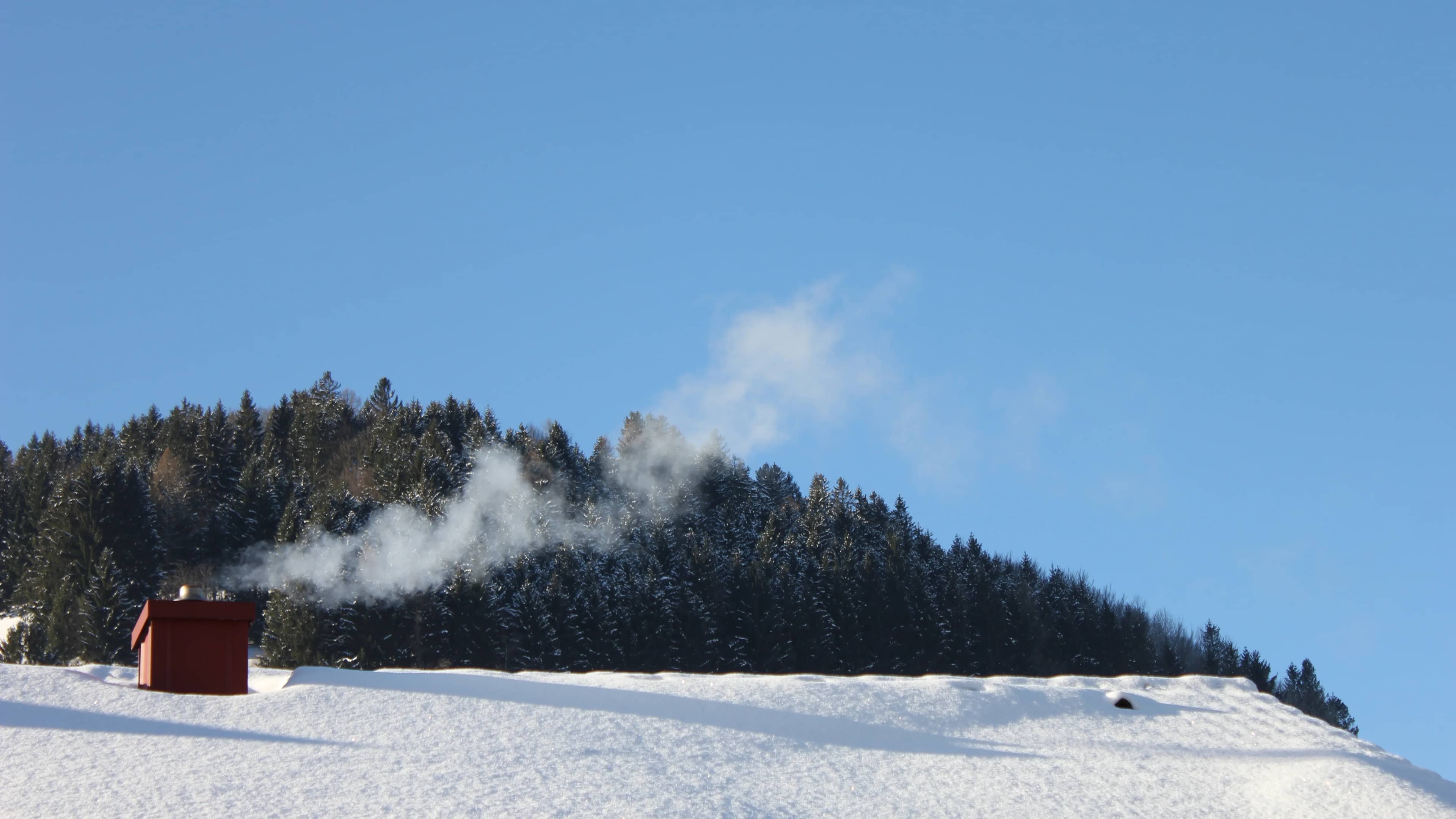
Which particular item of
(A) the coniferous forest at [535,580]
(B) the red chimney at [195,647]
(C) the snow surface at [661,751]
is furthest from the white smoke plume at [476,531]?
(C) the snow surface at [661,751]

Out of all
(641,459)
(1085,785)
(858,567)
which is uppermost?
(641,459)

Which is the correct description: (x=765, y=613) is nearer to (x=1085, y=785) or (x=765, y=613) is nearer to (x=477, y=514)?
(x=477, y=514)

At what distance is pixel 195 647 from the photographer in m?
19.7

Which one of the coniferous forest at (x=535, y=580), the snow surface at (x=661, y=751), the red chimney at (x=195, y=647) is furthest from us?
the coniferous forest at (x=535, y=580)

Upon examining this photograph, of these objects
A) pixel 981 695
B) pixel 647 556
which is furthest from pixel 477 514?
pixel 981 695

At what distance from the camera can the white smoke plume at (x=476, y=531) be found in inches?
1855

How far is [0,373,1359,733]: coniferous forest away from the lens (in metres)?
44.3

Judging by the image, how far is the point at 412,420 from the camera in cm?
7912

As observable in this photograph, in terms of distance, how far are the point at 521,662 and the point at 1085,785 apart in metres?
30.2

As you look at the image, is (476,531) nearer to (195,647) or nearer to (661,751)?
(195,647)

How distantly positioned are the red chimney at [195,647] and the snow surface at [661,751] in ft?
2.94

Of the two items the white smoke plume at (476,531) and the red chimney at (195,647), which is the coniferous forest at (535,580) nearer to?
the white smoke plume at (476,531)

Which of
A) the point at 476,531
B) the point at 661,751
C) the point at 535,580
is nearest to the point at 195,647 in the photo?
the point at 661,751

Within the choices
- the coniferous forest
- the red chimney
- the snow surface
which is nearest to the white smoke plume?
the coniferous forest
